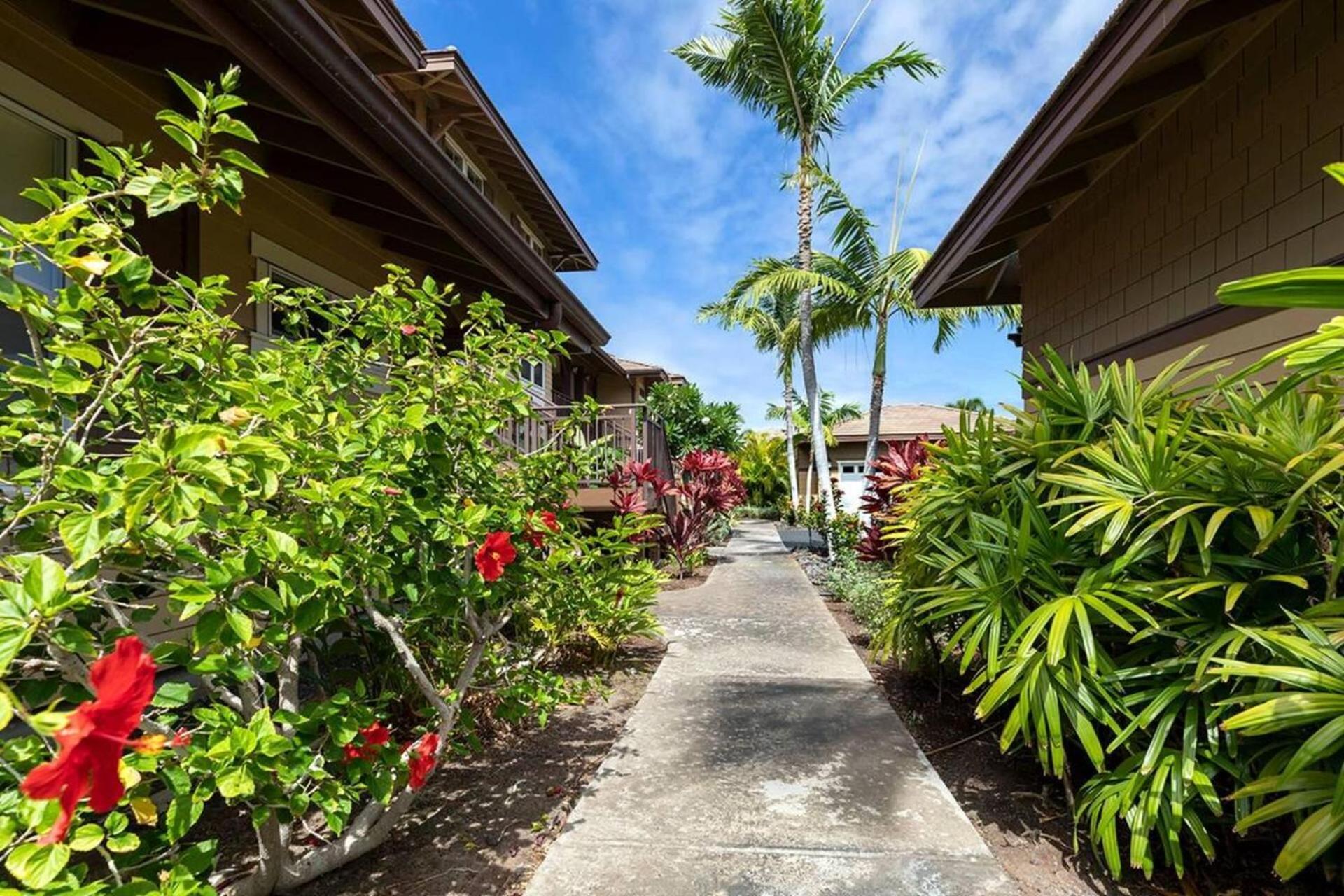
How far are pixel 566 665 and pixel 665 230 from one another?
16.7m

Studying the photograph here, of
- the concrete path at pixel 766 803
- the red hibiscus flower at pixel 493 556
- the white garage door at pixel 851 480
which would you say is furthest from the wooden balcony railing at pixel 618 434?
the white garage door at pixel 851 480

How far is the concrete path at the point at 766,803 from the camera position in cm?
241

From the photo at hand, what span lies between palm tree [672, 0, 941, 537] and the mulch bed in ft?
27.3

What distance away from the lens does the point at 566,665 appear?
5.16 metres

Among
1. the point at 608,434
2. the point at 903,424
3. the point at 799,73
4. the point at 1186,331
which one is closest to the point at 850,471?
the point at 903,424

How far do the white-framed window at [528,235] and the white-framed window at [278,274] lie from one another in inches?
259

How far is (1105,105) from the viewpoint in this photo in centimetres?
436

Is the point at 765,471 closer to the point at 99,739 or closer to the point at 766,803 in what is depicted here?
the point at 766,803

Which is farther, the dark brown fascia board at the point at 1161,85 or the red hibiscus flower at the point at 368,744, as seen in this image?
the dark brown fascia board at the point at 1161,85

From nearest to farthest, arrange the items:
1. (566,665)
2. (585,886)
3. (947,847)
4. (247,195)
A: (585,886) → (947,847) → (247,195) → (566,665)

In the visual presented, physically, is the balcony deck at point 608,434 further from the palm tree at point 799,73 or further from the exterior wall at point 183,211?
the palm tree at point 799,73

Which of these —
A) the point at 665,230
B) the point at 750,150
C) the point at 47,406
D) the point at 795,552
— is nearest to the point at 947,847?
the point at 47,406

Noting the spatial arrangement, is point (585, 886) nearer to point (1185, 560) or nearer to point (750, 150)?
point (1185, 560)

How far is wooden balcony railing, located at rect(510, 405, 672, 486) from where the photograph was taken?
7867mm
